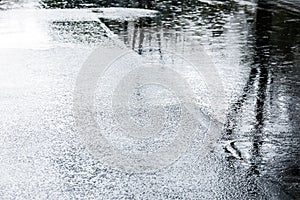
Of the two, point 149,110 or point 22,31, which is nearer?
point 149,110

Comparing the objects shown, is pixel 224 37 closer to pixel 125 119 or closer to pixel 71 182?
pixel 125 119

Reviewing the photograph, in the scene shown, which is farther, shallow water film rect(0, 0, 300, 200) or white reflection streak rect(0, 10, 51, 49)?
white reflection streak rect(0, 10, 51, 49)

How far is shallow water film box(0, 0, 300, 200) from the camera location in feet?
20.0

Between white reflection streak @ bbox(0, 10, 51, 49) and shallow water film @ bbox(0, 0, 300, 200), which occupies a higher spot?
shallow water film @ bbox(0, 0, 300, 200)

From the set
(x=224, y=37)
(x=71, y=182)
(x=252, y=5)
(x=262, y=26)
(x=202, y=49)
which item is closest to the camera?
(x=71, y=182)

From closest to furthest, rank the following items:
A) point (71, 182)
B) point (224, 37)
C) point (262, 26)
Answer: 1. point (71, 182)
2. point (224, 37)
3. point (262, 26)

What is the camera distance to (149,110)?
845cm

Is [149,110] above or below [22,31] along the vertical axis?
above

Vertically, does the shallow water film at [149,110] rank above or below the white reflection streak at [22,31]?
above

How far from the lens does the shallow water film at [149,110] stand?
6.10 meters

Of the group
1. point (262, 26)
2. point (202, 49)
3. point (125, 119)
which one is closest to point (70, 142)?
point (125, 119)

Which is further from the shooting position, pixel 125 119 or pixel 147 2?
pixel 147 2

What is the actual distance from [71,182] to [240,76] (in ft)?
16.6

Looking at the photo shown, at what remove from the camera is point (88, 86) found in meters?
9.71
